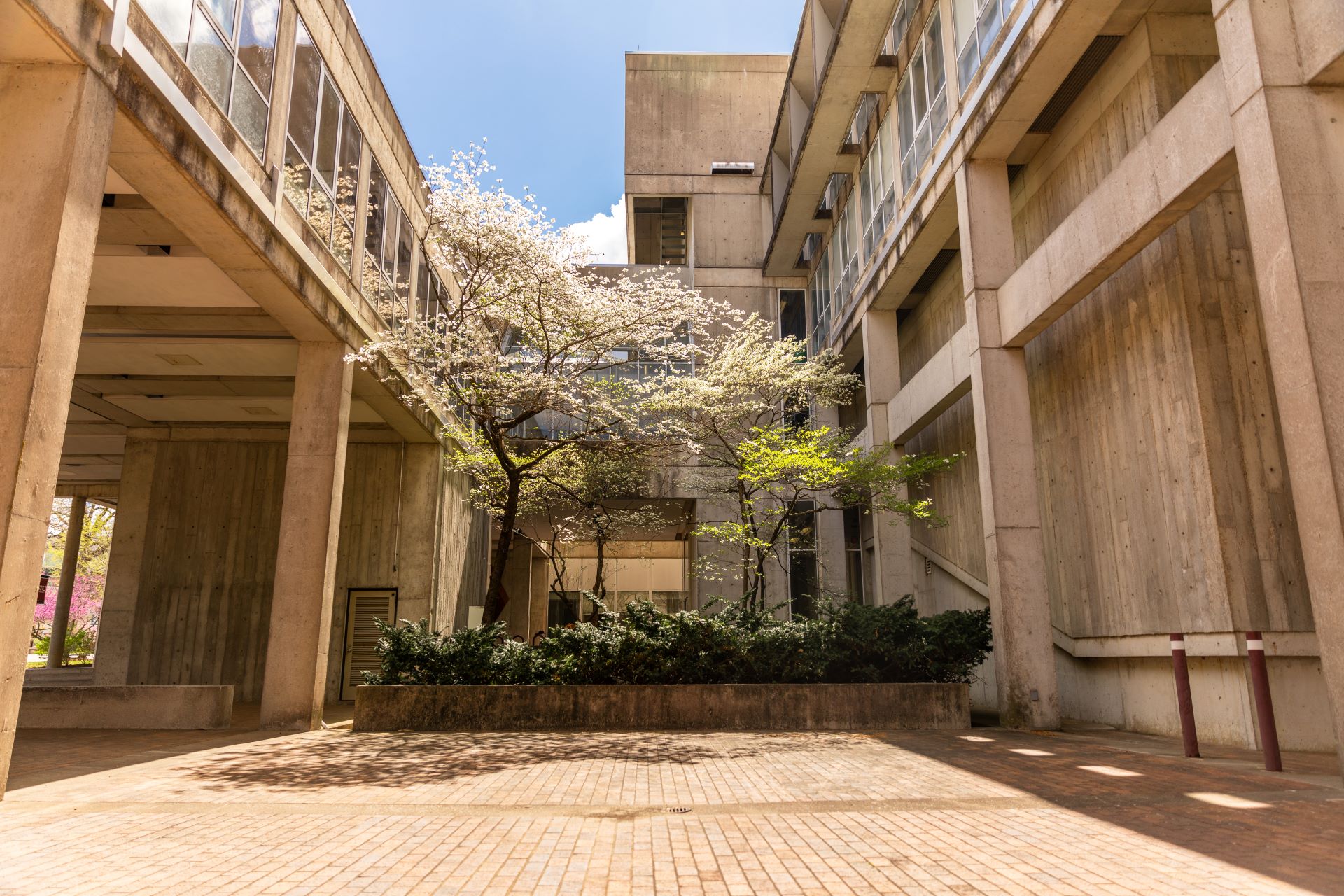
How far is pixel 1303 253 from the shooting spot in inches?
280

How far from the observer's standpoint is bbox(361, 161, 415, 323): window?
51.6ft

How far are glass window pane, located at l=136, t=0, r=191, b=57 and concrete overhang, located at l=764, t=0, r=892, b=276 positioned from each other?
13669mm

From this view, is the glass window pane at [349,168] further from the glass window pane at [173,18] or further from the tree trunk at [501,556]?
the tree trunk at [501,556]

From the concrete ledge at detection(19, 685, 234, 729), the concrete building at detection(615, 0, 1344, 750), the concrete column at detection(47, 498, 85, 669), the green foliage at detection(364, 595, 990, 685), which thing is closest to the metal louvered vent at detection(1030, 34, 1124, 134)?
the concrete building at detection(615, 0, 1344, 750)

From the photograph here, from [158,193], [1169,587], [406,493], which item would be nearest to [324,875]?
[158,193]

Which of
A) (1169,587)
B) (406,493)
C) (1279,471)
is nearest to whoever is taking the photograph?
(1279,471)

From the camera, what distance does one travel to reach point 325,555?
512 inches

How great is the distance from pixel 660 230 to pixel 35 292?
102 ft

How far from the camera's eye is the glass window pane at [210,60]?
9.38 meters

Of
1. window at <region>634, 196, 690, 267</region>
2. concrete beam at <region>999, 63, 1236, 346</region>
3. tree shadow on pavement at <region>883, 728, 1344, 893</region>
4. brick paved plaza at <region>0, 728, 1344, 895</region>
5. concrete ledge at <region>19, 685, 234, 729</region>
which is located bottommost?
brick paved plaza at <region>0, 728, 1344, 895</region>

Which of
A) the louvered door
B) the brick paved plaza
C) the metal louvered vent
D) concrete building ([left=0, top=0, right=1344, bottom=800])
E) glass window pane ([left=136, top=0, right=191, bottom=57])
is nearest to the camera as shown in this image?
the brick paved plaza

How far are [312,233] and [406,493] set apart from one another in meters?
9.02

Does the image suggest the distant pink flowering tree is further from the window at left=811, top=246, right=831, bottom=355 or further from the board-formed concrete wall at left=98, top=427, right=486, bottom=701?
the window at left=811, top=246, right=831, bottom=355

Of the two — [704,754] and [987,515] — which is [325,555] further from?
[987,515]
